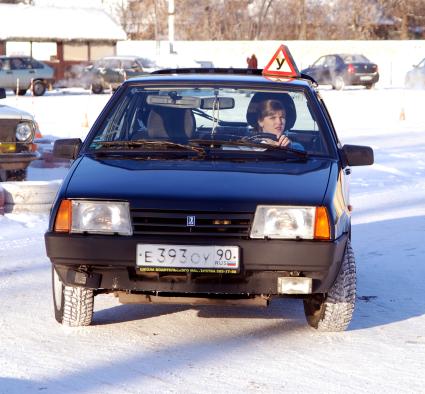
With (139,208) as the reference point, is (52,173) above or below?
below

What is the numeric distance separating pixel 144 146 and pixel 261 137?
28.7 inches

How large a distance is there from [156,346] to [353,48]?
188 ft

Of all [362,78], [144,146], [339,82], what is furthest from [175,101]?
[362,78]

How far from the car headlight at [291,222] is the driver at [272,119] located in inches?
44.2

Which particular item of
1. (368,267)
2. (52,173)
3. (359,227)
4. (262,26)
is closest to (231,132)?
(368,267)

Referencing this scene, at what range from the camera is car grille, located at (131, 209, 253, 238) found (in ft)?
18.5

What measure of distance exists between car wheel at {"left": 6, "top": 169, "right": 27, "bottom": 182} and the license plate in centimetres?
761

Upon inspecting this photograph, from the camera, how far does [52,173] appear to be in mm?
14695

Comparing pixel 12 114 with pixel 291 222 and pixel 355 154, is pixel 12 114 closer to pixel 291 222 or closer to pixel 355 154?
pixel 355 154

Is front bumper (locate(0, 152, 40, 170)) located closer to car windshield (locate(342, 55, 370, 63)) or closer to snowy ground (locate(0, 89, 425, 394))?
snowy ground (locate(0, 89, 425, 394))

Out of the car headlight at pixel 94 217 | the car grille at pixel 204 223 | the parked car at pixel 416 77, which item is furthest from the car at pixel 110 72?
the car grille at pixel 204 223

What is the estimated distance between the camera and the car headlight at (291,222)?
18.5ft

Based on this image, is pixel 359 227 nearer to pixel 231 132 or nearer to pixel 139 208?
pixel 231 132

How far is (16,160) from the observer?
41.1ft
